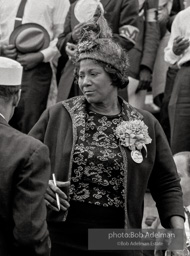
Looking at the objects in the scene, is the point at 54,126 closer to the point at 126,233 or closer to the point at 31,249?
the point at 126,233

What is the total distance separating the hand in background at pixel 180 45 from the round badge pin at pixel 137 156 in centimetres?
241

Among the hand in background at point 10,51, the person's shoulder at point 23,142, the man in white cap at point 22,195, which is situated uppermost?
the person's shoulder at point 23,142

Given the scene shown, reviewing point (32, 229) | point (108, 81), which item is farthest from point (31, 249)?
point (108, 81)

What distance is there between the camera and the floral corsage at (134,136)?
14.6ft

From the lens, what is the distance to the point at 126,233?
437 centimetres

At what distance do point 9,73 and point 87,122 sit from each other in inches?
36.7

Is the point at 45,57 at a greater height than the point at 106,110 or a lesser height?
lesser

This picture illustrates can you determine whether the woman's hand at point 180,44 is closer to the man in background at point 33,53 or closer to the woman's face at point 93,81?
the man in background at point 33,53

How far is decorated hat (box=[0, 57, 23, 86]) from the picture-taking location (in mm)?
3646

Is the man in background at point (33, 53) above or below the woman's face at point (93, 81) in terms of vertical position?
below

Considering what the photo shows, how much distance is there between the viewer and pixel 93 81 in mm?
4523

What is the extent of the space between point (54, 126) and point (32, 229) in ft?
3.80

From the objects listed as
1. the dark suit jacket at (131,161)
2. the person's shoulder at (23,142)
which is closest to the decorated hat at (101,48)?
the dark suit jacket at (131,161)

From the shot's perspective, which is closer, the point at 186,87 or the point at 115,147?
the point at 115,147
